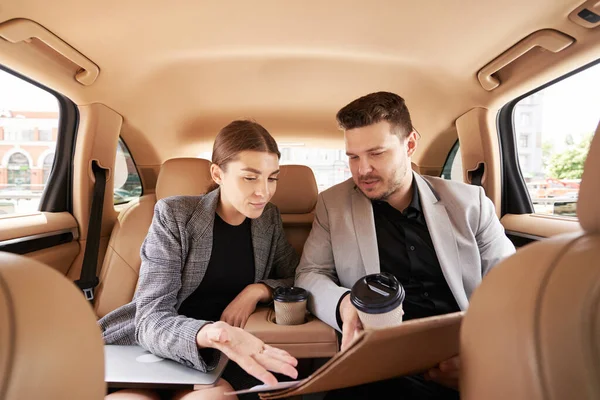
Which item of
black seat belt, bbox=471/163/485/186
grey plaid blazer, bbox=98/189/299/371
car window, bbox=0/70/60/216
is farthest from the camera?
black seat belt, bbox=471/163/485/186

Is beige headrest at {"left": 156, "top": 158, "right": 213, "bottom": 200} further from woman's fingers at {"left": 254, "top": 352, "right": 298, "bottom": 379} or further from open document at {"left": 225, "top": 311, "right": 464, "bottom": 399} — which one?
open document at {"left": 225, "top": 311, "right": 464, "bottom": 399}

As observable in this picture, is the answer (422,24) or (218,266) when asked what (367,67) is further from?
(218,266)

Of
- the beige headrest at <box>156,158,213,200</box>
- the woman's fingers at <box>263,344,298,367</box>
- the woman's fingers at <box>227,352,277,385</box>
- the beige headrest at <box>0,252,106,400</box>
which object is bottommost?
the woman's fingers at <box>227,352,277,385</box>

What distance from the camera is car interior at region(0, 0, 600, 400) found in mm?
619

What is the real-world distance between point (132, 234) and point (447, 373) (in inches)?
65.4

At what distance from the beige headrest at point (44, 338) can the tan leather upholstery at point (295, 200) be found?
1708mm

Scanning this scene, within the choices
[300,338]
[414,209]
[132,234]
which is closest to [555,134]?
[414,209]

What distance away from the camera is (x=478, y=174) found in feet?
8.07

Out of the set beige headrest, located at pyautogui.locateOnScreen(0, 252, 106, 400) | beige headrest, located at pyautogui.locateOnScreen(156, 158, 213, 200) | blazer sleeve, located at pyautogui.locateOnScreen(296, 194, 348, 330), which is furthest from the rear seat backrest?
beige headrest, located at pyautogui.locateOnScreen(0, 252, 106, 400)

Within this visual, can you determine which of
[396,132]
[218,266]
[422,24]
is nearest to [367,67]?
[422,24]

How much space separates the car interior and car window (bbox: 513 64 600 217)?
0.01 metres

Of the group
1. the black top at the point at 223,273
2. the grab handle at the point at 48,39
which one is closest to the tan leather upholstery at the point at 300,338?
the black top at the point at 223,273

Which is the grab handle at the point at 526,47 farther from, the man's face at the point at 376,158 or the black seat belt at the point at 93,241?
the black seat belt at the point at 93,241

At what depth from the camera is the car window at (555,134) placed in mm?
1712
